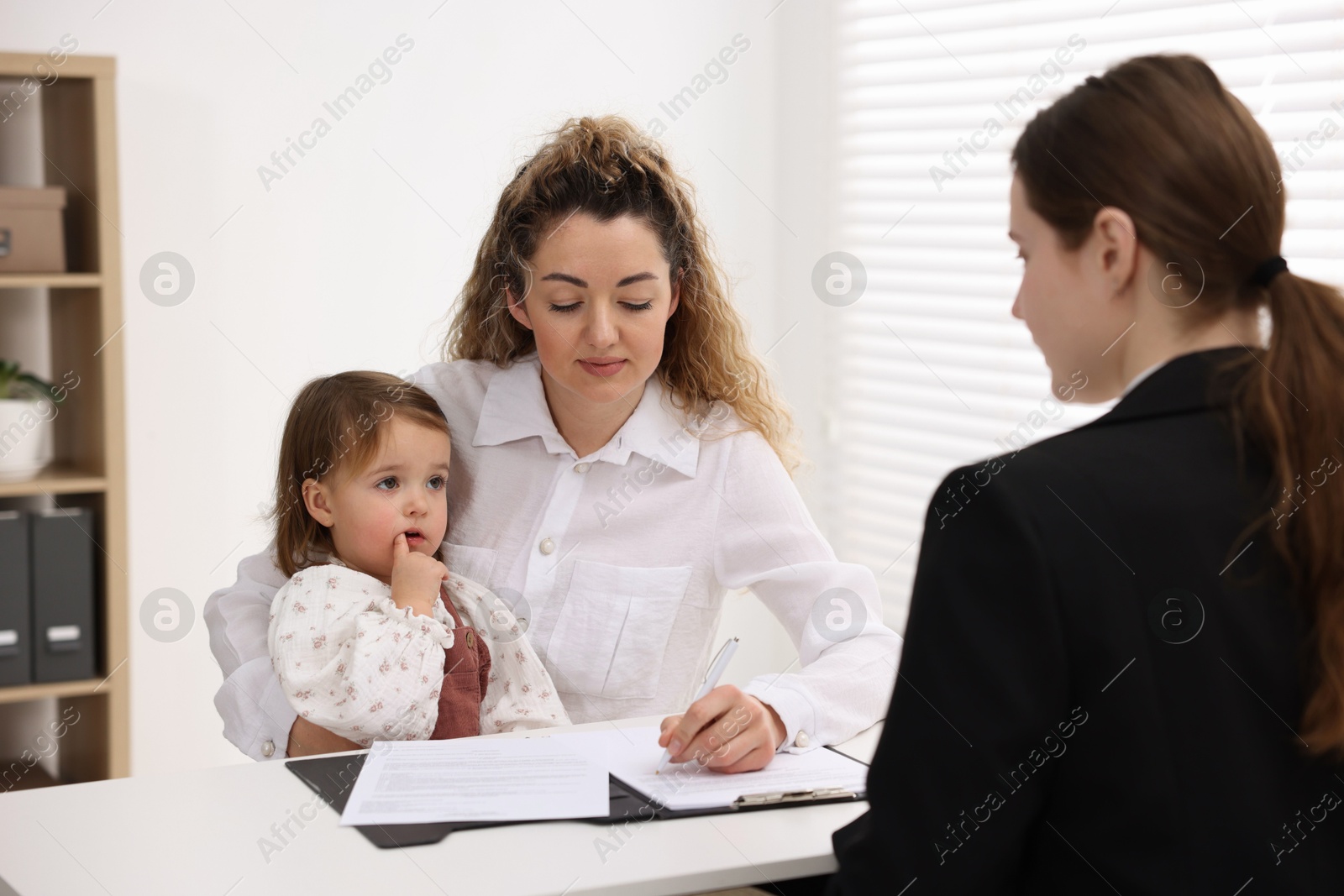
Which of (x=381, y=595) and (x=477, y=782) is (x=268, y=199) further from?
(x=477, y=782)

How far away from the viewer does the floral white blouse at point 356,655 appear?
1.58 meters

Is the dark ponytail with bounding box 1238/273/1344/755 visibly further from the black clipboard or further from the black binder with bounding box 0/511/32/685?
the black binder with bounding box 0/511/32/685

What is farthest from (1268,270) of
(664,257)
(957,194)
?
(957,194)

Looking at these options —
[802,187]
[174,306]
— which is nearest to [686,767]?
[174,306]

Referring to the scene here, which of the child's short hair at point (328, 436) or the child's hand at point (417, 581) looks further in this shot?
the child's short hair at point (328, 436)

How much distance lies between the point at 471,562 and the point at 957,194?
164cm

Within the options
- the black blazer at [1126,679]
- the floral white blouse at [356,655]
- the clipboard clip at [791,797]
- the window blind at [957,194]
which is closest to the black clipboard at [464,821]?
the clipboard clip at [791,797]

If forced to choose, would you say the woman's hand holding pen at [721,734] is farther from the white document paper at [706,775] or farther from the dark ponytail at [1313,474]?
the dark ponytail at [1313,474]

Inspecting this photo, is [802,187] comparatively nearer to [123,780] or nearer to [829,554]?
[829,554]

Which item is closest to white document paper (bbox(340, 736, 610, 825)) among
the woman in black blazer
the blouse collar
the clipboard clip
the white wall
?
the clipboard clip

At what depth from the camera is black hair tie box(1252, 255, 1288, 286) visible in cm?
100

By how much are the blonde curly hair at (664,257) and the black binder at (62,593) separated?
121cm

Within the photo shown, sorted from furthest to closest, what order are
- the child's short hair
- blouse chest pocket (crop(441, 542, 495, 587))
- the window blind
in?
the window blind, blouse chest pocket (crop(441, 542, 495, 587)), the child's short hair

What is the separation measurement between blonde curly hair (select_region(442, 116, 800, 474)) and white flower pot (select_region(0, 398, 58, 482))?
1267 millimetres
